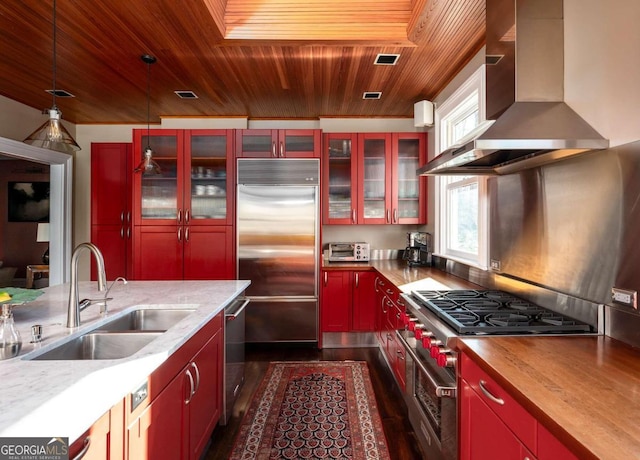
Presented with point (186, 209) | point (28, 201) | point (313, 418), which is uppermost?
point (28, 201)

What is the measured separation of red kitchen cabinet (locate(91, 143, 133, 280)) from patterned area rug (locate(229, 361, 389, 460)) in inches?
95.9

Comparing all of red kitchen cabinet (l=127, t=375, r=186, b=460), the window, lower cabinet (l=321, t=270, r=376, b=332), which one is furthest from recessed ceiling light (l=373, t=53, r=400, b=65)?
red kitchen cabinet (l=127, t=375, r=186, b=460)

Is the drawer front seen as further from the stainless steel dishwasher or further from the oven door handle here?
the stainless steel dishwasher

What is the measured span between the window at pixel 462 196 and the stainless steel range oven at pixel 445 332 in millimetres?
687

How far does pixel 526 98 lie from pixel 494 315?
108 centimetres

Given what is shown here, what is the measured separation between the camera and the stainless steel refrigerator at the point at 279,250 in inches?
142

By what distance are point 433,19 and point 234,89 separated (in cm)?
197

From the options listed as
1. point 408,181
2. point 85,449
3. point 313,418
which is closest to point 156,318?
point 85,449

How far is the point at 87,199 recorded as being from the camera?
4.61 m

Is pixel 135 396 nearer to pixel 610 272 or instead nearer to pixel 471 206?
pixel 610 272

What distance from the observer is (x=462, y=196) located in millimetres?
3055

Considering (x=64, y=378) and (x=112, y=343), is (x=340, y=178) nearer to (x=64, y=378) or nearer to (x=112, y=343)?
(x=112, y=343)

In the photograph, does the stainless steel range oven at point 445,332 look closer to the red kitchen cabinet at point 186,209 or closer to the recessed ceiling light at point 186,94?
the red kitchen cabinet at point 186,209

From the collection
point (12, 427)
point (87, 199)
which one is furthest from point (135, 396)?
point (87, 199)
